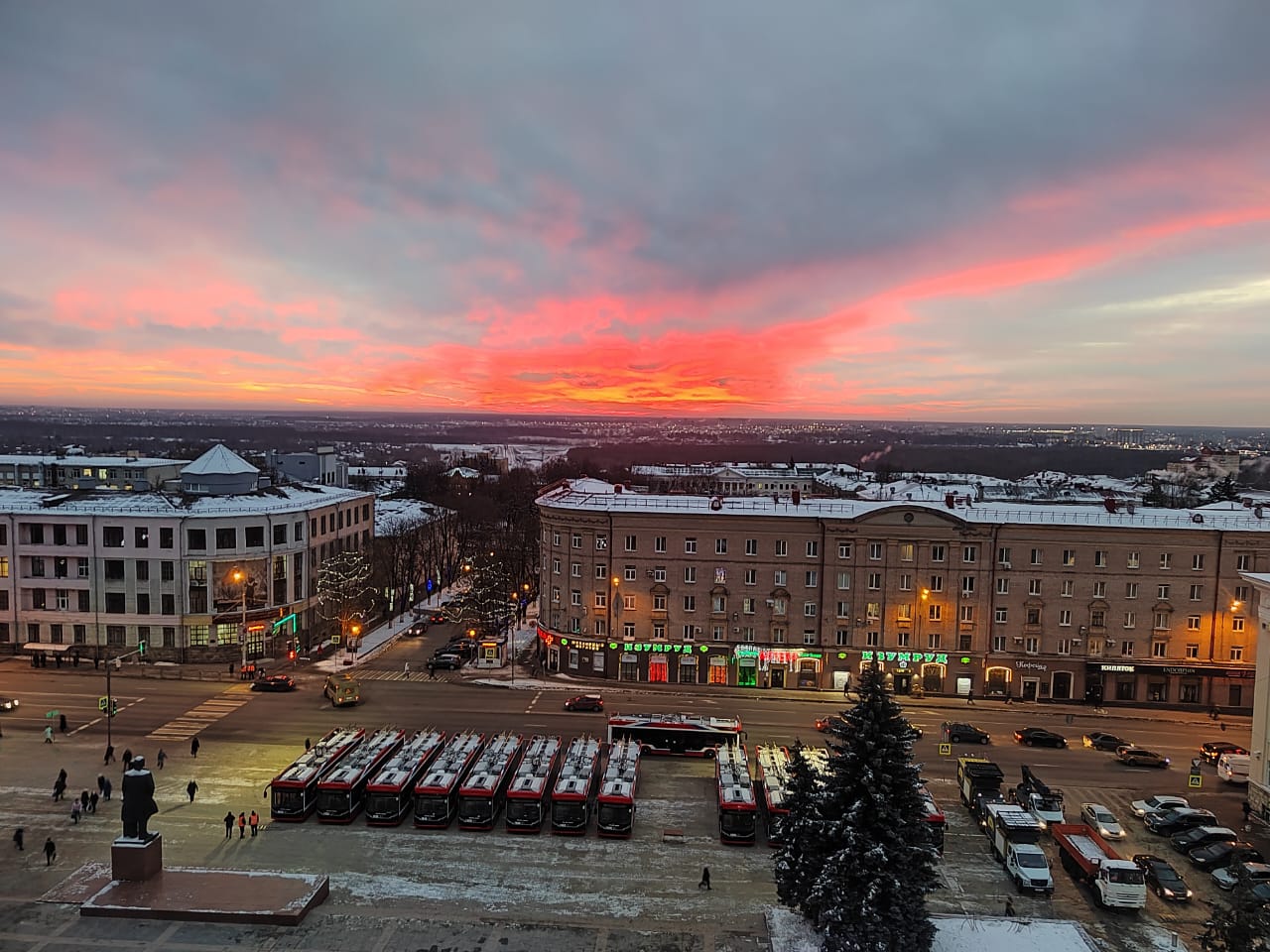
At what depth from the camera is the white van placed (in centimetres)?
4650

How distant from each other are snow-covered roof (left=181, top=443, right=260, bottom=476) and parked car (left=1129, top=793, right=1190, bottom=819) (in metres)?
73.1

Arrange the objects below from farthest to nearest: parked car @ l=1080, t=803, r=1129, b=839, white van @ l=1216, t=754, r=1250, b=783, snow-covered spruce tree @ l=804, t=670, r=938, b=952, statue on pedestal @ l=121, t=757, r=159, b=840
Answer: white van @ l=1216, t=754, r=1250, b=783 < parked car @ l=1080, t=803, r=1129, b=839 < statue on pedestal @ l=121, t=757, r=159, b=840 < snow-covered spruce tree @ l=804, t=670, r=938, b=952

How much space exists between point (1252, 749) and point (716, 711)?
2989cm

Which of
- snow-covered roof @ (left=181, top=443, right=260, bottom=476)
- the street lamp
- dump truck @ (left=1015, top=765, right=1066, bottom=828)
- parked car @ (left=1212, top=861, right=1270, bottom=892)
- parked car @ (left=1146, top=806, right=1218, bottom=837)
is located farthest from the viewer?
snow-covered roof @ (left=181, top=443, right=260, bottom=476)

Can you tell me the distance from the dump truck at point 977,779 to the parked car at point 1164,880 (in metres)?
6.90

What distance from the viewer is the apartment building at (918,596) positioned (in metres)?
61.6

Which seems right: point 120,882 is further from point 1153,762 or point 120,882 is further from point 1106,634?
point 1106,634

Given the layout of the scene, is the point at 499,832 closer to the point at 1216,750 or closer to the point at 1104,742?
the point at 1104,742

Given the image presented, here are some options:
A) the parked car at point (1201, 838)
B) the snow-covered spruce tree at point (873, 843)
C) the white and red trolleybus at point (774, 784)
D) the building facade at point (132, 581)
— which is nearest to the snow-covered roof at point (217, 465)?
the building facade at point (132, 581)

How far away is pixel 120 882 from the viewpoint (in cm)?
3259

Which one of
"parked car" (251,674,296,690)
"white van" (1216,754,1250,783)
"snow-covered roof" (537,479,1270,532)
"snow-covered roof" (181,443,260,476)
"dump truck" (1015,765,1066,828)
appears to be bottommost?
"parked car" (251,674,296,690)

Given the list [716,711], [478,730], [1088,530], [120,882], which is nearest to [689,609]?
[716,711]

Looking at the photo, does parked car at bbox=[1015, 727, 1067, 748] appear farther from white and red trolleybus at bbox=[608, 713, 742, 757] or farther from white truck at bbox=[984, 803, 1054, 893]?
white and red trolleybus at bbox=[608, 713, 742, 757]

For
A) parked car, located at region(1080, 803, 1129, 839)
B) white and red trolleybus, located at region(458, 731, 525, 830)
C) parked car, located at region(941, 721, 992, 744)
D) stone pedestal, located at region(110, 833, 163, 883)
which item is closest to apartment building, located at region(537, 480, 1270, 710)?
parked car, located at region(941, 721, 992, 744)
